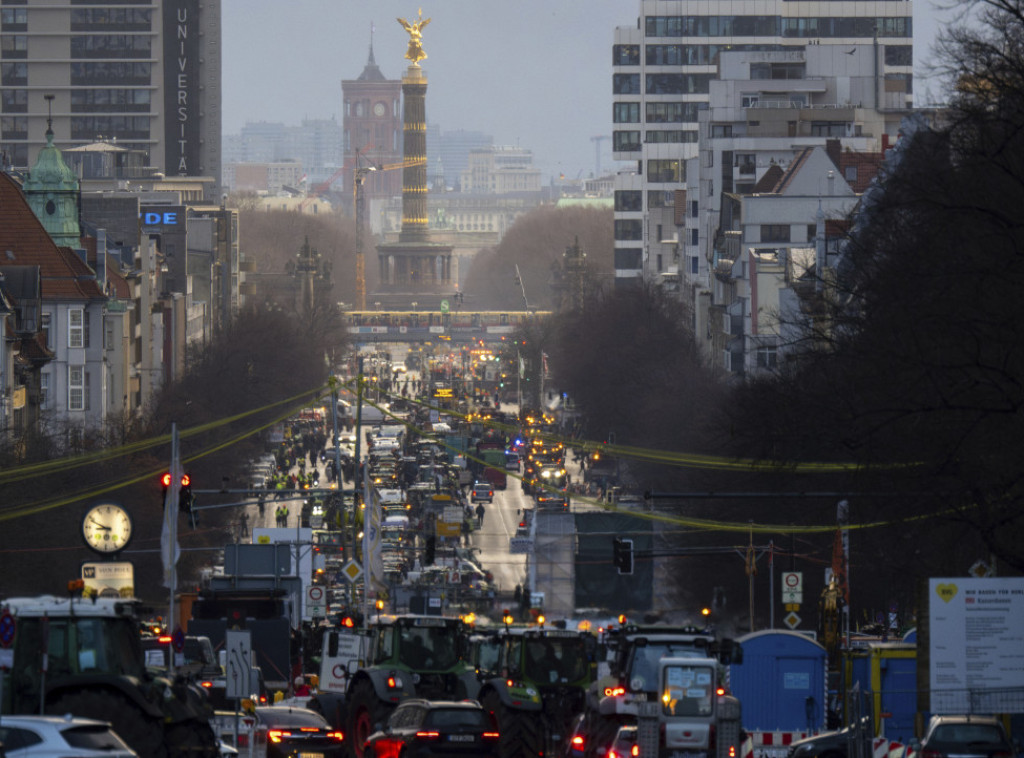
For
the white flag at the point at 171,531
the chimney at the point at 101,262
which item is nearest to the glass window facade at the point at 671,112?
the chimney at the point at 101,262

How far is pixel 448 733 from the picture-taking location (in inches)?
1129

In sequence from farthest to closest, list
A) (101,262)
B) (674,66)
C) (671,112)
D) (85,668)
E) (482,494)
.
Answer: (674,66) → (671,112) → (482,494) → (101,262) → (85,668)

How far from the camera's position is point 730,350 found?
10406 cm

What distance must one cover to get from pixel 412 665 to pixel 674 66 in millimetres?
133579

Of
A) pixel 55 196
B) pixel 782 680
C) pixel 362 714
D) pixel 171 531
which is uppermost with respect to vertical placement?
pixel 55 196

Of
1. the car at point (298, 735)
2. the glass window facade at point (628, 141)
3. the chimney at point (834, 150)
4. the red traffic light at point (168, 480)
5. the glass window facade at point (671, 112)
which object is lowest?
the car at point (298, 735)

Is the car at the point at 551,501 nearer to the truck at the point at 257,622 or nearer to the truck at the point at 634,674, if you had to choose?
the truck at the point at 257,622

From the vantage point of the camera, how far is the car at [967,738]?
29.4 metres

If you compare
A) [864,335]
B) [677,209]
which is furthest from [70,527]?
[677,209]

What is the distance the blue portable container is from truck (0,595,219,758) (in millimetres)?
13957

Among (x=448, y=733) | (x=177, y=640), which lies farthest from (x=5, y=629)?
(x=177, y=640)

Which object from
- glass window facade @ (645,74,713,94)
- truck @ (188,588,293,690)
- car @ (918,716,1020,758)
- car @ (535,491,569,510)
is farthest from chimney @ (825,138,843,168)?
car @ (918,716,1020,758)

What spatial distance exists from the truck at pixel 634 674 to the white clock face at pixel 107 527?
18.0 meters

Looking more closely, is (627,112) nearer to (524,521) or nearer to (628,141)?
(628,141)
